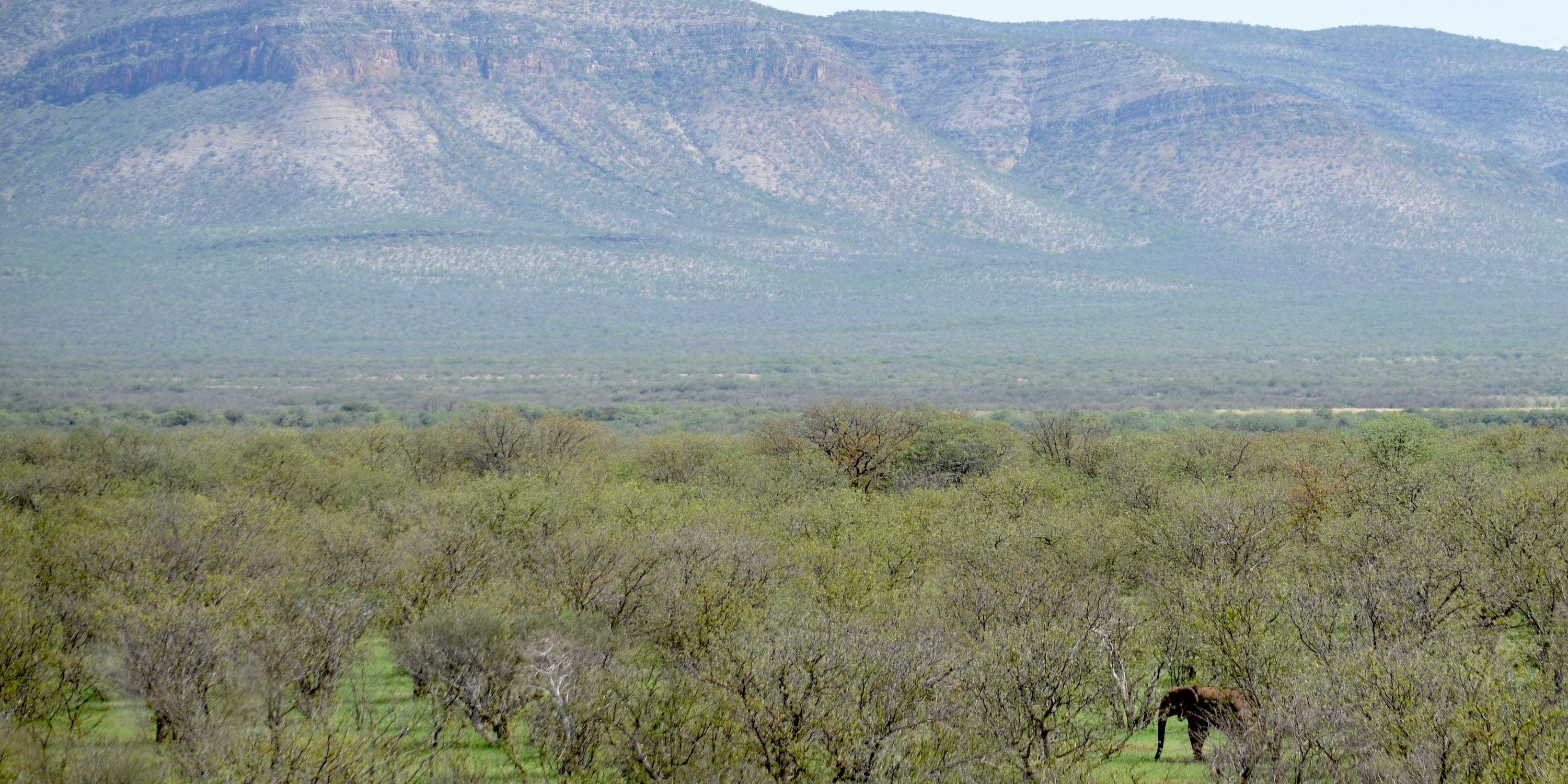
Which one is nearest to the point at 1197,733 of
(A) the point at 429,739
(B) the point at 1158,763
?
(B) the point at 1158,763

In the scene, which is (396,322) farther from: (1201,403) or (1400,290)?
(1400,290)

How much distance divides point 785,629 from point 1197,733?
6625mm

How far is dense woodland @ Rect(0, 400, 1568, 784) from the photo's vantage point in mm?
18141

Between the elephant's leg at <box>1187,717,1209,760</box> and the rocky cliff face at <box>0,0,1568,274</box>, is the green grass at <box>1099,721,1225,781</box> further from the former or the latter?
the rocky cliff face at <box>0,0,1568,274</box>

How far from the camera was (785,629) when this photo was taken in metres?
22.2

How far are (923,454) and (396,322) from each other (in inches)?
3967

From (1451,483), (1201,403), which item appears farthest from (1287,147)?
(1451,483)

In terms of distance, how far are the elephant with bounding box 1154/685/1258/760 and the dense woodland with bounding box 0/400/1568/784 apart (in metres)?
0.56

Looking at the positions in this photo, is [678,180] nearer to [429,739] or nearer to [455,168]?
[455,168]

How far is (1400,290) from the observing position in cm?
15138

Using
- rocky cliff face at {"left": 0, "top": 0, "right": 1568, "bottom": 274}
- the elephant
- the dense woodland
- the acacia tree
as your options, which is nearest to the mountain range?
rocky cliff face at {"left": 0, "top": 0, "right": 1568, "bottom": 274}

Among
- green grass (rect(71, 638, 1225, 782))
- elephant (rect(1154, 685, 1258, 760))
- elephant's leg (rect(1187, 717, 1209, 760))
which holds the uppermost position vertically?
elephant (rect(1154, 685, 1258, 760))

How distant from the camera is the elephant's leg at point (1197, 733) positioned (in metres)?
21.2

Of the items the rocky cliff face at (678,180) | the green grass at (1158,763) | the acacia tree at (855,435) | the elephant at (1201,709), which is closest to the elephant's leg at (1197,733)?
the elephant at (1201,709)
